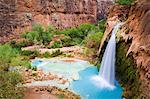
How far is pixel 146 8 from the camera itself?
16.2 metres

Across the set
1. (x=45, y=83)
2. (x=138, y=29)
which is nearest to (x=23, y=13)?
(x=45, y=83)

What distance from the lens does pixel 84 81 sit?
20.2 metres

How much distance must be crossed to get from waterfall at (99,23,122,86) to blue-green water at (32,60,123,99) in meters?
0.68

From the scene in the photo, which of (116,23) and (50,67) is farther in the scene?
(50,67)

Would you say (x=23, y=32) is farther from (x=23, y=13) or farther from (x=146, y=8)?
(x=146, y=8)

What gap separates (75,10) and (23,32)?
11453 millimetres

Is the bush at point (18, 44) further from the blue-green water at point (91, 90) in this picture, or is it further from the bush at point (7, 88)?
the bush at point (7, 88)

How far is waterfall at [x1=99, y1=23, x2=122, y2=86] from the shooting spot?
1994cm

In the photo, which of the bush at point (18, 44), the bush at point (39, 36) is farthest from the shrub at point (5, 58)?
the bush at point (39, 36)

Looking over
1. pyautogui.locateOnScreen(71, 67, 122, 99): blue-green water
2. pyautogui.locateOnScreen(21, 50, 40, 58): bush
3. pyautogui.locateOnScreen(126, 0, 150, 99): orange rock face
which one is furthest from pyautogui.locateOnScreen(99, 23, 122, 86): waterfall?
pyautogui.locateOnScreen(21, 50, 40, 58): bush

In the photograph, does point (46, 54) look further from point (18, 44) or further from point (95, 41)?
point (18, 44)

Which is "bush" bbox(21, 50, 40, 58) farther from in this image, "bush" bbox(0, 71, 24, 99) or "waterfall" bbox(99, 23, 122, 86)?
"bush" bbox(0, 71, 24, 99)

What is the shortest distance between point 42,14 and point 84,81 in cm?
2512

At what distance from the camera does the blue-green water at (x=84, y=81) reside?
56.9 ft
